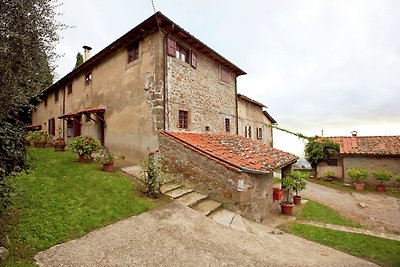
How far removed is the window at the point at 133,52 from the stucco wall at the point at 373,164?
1976 centimetres

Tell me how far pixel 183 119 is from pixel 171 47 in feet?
12.1

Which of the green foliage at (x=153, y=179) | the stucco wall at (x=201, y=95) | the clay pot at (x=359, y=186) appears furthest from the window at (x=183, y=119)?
the clay pot at (x=359, y=186)

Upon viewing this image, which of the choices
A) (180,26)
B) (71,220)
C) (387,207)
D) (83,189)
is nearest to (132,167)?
(83,189)

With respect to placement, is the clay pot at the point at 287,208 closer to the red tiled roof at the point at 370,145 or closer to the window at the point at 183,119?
the window at the point at 183,119

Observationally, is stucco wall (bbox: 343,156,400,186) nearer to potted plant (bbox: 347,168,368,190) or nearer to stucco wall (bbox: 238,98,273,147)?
potted plant (bbox: 347,168,368,190)

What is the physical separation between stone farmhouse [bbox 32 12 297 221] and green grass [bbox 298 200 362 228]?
6.68 ft

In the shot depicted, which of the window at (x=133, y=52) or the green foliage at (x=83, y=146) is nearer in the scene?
the green foliage at (x=83, y=146)

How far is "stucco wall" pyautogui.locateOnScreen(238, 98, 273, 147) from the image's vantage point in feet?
61.6

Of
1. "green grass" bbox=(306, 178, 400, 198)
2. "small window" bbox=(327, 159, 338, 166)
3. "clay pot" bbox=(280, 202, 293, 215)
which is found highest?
"small window" bbox=(327, 159, 338, 166)

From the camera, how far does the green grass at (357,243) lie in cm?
643

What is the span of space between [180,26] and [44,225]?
9.78 metres

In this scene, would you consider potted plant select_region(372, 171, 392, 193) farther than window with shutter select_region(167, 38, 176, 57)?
Yes

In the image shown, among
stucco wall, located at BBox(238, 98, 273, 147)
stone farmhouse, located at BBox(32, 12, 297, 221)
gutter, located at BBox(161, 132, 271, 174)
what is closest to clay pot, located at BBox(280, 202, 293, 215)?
stone farmhouse, located at BBox(32, 12, 297, 221)

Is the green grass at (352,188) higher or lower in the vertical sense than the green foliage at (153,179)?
lower
